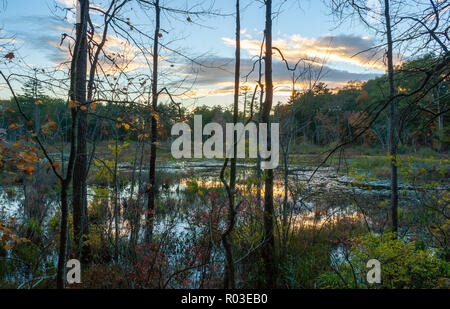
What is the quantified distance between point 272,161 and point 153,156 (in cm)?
455

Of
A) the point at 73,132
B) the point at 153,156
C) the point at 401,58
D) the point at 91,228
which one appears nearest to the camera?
the point at 73,132

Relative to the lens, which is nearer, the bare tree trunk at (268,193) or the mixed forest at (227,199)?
the mixed forest at (227,199)

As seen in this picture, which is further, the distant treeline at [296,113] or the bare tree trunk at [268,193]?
the bare tree trunk at [268,193]

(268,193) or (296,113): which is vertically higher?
(296,113)

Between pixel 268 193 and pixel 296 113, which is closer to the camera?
pixel 268 193

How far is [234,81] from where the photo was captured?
11.6 meters

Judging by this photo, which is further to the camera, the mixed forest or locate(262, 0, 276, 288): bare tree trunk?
locate(262, 0, 276, 288): bare tree trunk

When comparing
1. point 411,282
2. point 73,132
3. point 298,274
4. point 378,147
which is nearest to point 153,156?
point 298,274

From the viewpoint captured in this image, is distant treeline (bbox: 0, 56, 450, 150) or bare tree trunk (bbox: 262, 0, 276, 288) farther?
bare tree trunk (bbox: 262, 0, 276, 288)
